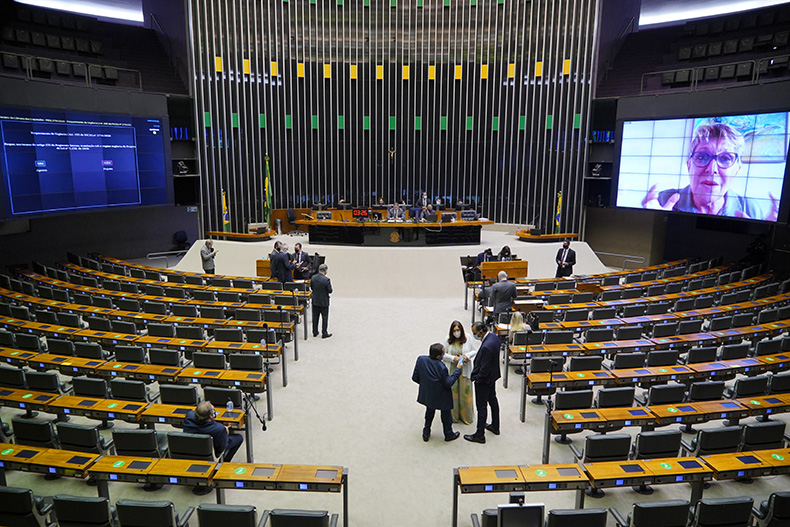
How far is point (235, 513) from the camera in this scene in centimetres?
392

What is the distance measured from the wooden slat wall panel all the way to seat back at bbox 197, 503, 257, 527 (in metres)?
16.5

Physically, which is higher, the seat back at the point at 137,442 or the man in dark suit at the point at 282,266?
the man in dark suit at the point at 282,266

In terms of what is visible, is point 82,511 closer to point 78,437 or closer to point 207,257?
point 78,437

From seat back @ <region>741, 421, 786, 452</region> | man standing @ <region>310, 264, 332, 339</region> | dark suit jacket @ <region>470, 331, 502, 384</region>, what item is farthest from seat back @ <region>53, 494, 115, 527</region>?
seat back @ <region>741, 421, 786, 452</region>

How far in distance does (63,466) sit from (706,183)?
15.2 meters

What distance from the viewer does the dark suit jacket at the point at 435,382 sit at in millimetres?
6051

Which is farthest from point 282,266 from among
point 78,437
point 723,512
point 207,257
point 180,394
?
point 723,512

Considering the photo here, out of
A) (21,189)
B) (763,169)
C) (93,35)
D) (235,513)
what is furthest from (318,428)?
(93,35)

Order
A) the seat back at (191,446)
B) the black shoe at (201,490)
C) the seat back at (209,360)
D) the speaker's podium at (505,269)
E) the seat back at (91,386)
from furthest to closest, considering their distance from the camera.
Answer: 1. the speaker's podium at (505,269)
2. the seat back at (209,360)
3. the seat back at (91,386)
4. the black shoe at (201,490)
5. the seat back at (191,446)

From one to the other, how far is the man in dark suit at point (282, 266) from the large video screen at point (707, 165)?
11.0m

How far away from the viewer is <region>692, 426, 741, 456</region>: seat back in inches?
208

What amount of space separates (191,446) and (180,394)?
4.70ft

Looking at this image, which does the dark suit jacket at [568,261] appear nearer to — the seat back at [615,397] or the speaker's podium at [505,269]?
the speaker's podium at [505,269]

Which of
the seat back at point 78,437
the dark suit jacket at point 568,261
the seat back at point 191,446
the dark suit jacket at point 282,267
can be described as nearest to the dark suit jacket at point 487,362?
the seat back at point 191,446
